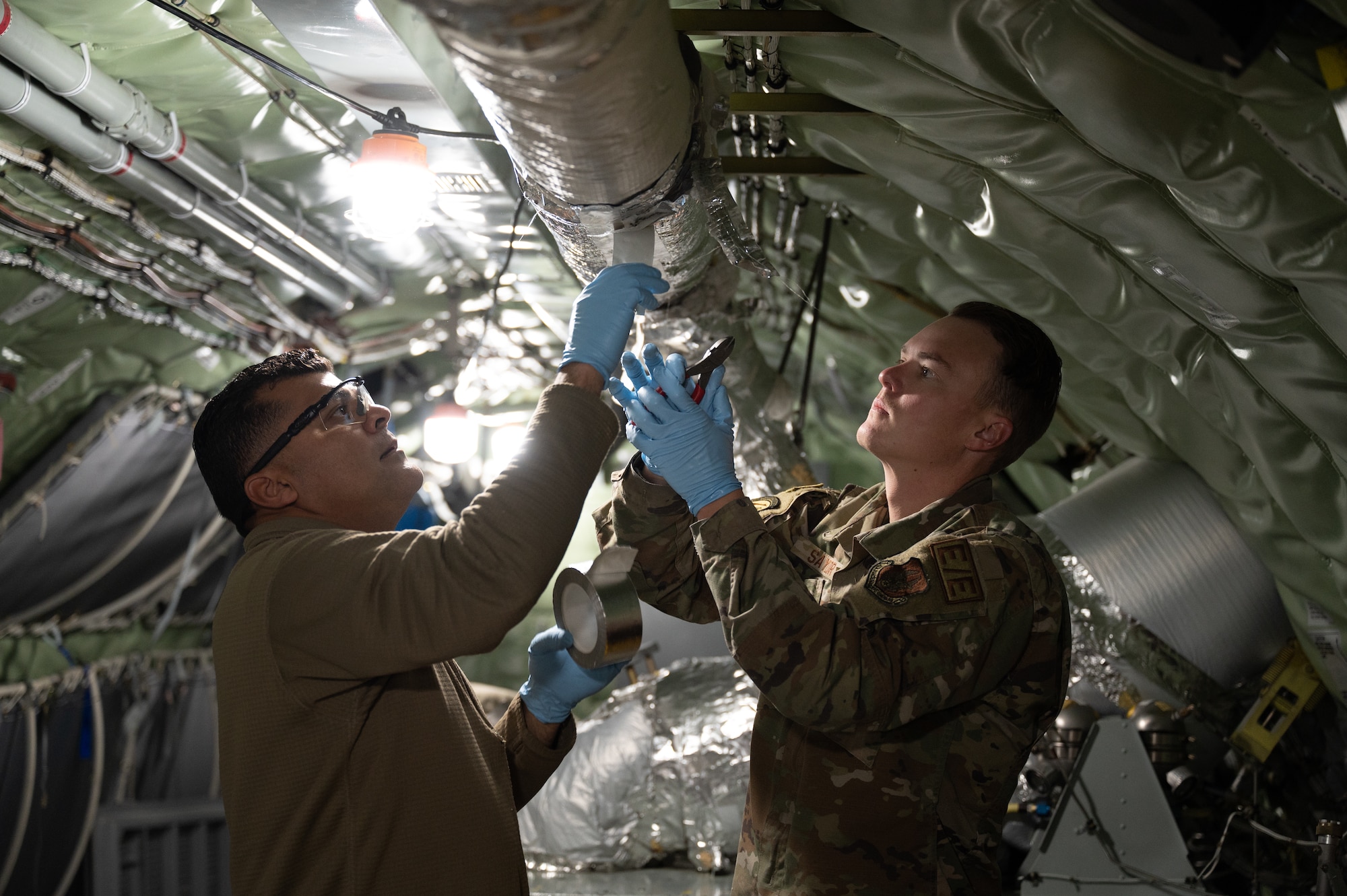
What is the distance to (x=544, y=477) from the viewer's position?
50.6 inches

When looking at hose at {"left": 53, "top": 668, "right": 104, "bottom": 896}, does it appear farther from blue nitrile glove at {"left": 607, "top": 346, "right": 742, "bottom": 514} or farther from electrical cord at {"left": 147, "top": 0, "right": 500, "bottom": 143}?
blue nitrile glove at {"left": 607, "top": 346, "right": 742, "bottom": 514}

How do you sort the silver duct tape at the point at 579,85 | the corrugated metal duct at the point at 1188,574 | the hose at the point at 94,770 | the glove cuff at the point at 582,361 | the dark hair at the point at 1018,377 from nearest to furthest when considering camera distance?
the silver duct tape at the point at 579,85, the glove cuff at the point at 582,361, the dark hair at the point at 1018,377, the corrugated metal duct at the point at 1188,574, the hose at the point at 94,770

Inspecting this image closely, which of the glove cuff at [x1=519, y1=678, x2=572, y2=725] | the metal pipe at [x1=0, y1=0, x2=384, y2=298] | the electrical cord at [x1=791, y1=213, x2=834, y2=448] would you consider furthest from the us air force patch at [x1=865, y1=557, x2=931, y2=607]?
the metal pipe at [x1=0, y1=0, x2=384, y2=298]

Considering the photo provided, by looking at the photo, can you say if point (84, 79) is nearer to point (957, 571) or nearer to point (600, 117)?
point (600, 117)

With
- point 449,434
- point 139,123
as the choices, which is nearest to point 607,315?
point 139,123

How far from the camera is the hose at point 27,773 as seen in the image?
385 centimetres

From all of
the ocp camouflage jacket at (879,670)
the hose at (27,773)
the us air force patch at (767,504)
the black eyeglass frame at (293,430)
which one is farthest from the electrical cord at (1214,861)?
the hose at (27,773)

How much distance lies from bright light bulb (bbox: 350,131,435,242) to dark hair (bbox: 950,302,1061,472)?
4.16 ft

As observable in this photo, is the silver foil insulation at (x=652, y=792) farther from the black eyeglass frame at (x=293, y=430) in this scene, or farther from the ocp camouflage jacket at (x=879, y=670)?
the black eyeglass frame at (x=293, y=430)

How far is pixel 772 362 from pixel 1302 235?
373cm

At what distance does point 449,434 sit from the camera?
461cm

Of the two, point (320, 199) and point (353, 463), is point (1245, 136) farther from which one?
point (320, 199)

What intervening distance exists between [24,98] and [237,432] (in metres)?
1.12

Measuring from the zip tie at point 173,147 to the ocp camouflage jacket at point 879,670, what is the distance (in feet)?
5.31
